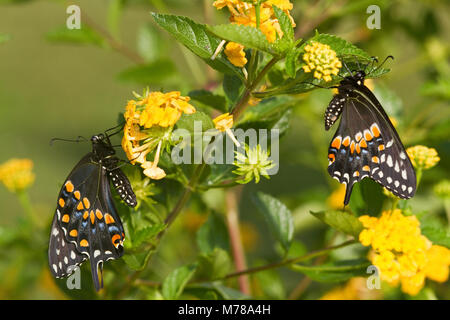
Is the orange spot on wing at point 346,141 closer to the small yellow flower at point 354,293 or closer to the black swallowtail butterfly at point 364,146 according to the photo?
the black swallowtail butterfly at point 364,146

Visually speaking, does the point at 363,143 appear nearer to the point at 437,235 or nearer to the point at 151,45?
the point at 437,235

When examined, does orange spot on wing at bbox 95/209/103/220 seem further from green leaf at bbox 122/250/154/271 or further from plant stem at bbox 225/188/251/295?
plant stem at bbox 225/188/251/295

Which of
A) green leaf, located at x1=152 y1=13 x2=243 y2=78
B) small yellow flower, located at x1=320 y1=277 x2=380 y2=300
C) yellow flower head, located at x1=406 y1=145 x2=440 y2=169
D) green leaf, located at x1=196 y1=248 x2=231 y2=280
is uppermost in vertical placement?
green leaf, located at x1=152 y1=13 x2=243 y2=78

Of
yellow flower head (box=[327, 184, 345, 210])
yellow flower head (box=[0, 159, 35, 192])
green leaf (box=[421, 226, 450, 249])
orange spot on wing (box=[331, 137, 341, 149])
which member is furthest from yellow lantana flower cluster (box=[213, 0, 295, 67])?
yellow flower head (box=[0, 159, 35, 192])

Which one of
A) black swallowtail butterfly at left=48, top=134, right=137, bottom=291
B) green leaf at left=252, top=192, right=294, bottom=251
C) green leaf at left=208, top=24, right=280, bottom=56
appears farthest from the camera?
green leaf at left=252, top=192, right=294, bottom=251

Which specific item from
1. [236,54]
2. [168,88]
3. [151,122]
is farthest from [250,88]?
[168,88]

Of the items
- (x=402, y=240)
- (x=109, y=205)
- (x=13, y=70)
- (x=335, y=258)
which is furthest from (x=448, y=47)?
(x=13, y=70)

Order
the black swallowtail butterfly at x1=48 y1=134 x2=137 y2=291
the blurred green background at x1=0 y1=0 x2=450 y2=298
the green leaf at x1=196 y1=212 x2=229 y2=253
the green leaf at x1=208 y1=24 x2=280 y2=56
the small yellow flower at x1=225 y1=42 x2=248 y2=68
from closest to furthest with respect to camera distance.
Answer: the green leaf at x1=208 y1=24 x2=280 y2=56, the small yellow flower at x1=225 y1=42 x2=248 y2=68, the black swallowtail butterfly at x1=48 y1=134 x2=137 y2=291, the green leaf at x1=196 y1=212 x2=229 y2=253, the blurred green background at x1=0 y1=0 x2=450 y2=298

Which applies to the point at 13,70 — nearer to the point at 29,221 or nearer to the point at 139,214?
the point at 29,221
